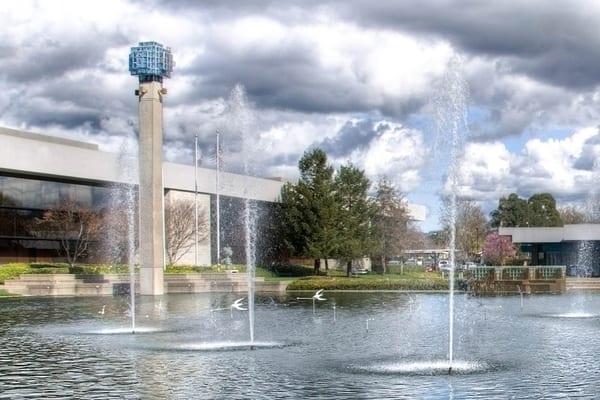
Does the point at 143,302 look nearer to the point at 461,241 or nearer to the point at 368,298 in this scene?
the point at 368,298

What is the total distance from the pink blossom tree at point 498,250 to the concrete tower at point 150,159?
5436cm

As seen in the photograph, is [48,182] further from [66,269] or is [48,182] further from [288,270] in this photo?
[288,270]

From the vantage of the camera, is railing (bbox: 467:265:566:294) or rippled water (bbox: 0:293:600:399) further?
railing (bbox: 467:265:566:294)

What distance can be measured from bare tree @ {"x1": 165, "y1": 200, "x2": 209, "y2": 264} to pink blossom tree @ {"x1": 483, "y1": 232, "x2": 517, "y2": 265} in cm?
3765

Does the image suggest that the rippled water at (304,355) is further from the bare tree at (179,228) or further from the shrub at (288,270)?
the shrub at (288,270)

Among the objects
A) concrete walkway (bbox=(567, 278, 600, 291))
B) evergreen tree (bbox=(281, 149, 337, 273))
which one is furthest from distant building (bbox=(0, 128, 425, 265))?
concrete walkway (bbox=(567, 278, 600, 291))

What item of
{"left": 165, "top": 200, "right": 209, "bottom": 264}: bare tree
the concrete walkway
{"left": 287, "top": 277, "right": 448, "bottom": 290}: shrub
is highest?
{"left": 165, "top": 200, "right": 209, "bottom": 264}: bare tree

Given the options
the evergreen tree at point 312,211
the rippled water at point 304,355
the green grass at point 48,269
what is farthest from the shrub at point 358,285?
the evergreen tree at point 312,211

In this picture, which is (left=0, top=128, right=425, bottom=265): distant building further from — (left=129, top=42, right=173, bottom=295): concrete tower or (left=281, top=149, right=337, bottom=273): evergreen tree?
(left=129, top=42, right=173, bottom=295): concrete tower

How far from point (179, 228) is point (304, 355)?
56505 millimetres

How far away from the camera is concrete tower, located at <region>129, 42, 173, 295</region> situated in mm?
49750

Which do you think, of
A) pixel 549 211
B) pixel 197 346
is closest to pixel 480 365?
pixel 197 346

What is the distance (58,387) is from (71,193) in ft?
192

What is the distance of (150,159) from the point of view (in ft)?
166
